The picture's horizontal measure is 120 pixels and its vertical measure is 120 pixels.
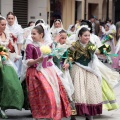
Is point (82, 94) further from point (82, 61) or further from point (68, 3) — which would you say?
point (68, 3)

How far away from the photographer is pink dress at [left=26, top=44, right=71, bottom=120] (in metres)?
7.93

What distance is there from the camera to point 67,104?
324 inches

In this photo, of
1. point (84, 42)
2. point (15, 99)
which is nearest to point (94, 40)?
point (84, 42)

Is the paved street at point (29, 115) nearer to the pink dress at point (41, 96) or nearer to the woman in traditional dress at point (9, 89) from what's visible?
the woman in traditional dress at point (9, 89)

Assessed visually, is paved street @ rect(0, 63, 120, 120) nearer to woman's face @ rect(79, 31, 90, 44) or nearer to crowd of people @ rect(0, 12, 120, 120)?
crowd of people @ rect(0, 12, 120, 120)

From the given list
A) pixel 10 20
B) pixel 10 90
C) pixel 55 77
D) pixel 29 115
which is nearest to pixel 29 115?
pixel 29 115

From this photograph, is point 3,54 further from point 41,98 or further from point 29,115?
point 29,115

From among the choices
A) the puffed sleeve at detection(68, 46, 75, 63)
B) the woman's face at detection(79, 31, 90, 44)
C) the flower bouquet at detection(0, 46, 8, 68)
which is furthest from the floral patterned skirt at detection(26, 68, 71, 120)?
the woman's face at detection(79, 31, 90, 44)

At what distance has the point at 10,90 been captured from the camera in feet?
28.9

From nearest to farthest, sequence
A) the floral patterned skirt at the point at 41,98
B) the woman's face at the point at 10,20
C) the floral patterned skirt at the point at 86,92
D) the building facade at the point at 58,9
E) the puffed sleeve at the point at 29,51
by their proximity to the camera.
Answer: the floral patterned skirt at the point at 41,98 < the puffed sleeve at the point at 29,51 < the floral patterned skirt at the point at 86,92 < the woman's face at the point at 10,20 < the building facade at the point at 58,9

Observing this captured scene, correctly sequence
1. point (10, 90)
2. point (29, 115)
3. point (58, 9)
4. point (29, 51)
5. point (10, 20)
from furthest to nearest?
point (58, 9) → point (10, 20) → point (29, 115) → point (10, 90) → point (29, 51)

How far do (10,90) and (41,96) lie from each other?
1.00 meters

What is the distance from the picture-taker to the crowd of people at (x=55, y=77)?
8.00 m

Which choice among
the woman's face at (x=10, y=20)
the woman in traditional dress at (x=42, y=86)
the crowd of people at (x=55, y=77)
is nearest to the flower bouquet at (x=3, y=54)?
the crowd of people at (x=55, y=77)
